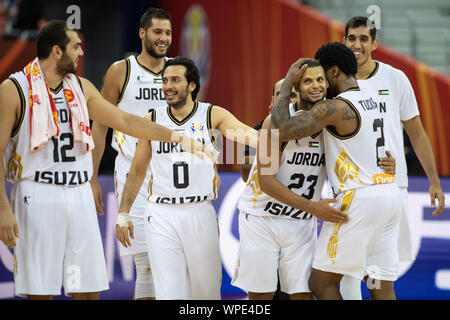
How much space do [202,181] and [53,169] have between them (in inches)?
44.5

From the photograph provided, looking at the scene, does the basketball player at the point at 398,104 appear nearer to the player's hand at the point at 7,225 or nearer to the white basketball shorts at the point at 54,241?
the white basketball shorts at the point at 54,241

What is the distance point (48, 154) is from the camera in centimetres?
509

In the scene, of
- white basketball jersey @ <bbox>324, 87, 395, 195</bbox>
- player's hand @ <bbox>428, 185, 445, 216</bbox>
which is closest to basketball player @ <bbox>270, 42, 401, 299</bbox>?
white basketball jersey @ <bbox>324, 87, 395, 195</bbox>

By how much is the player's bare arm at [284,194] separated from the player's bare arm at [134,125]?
0.39 m

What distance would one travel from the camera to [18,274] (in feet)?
16.5

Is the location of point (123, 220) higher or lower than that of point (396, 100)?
lower

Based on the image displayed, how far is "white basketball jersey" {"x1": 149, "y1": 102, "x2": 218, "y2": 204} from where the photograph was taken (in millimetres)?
5469

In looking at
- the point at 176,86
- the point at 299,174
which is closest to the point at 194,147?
the point at 176,86

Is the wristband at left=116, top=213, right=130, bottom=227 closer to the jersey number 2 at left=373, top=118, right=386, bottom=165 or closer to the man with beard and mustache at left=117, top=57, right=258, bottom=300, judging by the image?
the man with beard and mustache at left=117, top=57, right=258, bottom=300

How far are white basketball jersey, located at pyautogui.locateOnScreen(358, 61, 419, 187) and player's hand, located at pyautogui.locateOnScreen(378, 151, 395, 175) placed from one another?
335mm

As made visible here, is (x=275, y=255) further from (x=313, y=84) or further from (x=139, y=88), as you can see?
(x=139, y=88)

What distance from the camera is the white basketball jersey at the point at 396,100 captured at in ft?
18.8
